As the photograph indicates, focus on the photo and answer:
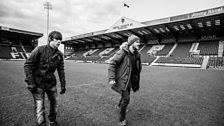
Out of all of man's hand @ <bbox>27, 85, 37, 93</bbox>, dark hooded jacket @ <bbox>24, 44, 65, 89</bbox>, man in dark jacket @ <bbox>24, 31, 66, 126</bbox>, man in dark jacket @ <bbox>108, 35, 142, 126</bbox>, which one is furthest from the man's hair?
man in dark jacket @ <bbox>108, 35, 142, 126</bbox>

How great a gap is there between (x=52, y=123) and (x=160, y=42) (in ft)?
113

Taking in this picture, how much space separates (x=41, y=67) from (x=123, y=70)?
1.46 metres

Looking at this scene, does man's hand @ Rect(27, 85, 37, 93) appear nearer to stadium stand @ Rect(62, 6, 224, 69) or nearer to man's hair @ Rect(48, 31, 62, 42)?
man's hair @ Rect(48, 31, 62, 42)

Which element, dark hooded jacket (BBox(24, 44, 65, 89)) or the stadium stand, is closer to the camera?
dark hooded jacket (BBox(24, 44, 65, 89))

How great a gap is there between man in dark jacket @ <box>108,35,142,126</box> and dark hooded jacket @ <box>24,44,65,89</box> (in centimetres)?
106

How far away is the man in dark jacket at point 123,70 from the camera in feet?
7.34

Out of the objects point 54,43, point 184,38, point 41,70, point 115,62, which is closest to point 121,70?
point 115,62

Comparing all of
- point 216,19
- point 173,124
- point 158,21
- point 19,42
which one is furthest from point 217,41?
point 19,42

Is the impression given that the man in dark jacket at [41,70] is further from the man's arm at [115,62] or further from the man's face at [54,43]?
the man's arm at [115,62]

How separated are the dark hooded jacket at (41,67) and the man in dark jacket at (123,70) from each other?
106cm

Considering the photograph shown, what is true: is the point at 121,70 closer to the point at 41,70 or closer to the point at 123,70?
the point at 123,70

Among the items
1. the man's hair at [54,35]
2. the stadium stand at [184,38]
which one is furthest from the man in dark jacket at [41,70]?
the stadium stand at [184,38]

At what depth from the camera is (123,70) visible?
230cm

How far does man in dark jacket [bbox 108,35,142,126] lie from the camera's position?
224 cm
